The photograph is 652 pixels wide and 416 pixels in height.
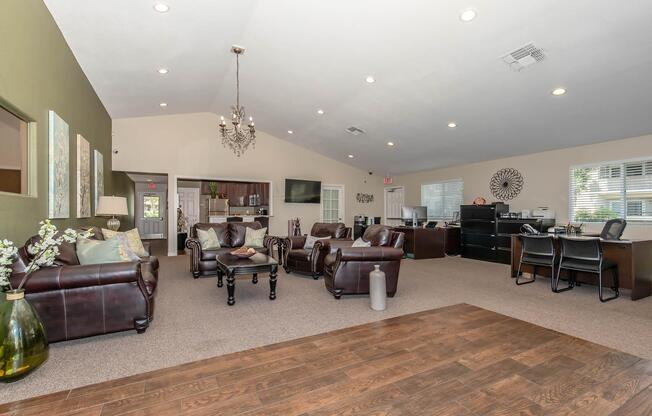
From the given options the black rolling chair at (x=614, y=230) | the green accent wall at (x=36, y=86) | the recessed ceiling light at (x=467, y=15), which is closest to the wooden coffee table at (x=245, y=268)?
the green accent wall at (x=36, y=86)

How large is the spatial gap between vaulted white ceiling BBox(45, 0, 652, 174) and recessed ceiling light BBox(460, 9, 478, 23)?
51 millimetres

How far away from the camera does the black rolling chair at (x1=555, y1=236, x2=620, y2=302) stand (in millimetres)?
3996

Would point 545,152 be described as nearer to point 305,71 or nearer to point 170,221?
point 305,71

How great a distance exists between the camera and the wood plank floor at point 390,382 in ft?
5.96

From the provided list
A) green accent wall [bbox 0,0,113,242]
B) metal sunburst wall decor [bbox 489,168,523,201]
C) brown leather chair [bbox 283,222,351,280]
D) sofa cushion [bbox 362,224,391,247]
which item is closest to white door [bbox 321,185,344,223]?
brown leather chair [bbox 283,222,351,280]

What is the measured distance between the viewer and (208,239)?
563 cm

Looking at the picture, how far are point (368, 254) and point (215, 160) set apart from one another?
19.1 feet

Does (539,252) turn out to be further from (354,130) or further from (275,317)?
(354,130)

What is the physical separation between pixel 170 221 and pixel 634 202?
9416mm

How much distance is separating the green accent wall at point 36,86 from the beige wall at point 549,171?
8.03m

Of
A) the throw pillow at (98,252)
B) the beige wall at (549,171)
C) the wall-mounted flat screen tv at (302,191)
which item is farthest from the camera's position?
the wall-mounted flat screen tv at (302,191)

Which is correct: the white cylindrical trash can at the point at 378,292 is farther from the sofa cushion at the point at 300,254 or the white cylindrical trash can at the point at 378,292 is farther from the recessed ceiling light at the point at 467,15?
the recessed ceiling light at the point at 467,15

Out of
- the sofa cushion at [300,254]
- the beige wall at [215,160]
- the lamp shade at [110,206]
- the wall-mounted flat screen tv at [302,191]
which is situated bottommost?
the sofa cushion at [300,254]

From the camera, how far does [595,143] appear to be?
5844 mm
